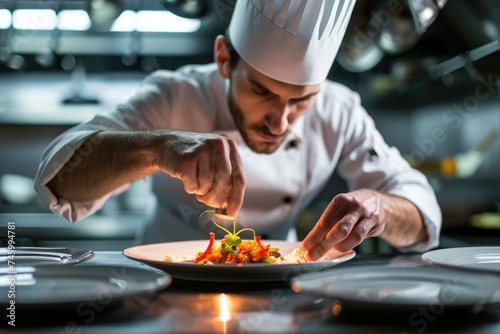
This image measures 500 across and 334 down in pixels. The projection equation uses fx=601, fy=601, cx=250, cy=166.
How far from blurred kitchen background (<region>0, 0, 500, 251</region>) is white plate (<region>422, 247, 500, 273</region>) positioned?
4.22 feet

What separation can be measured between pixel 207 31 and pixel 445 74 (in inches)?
75.2

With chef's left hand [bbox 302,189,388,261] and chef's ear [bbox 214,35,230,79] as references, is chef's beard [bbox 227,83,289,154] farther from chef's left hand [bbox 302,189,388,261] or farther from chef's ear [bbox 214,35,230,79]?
chef's left hand [bbox 302,189,388,261]

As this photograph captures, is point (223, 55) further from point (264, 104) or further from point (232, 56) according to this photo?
point (264, 104)

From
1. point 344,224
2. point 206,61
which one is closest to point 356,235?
point 344,224

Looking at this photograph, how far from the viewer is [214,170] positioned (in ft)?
3.48

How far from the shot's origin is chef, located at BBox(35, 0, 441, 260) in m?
1.14

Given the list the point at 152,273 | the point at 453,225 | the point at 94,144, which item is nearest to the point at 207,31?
the point at 453,225

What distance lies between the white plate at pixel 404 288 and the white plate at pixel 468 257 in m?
0.03

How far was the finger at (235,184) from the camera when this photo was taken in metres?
1.05

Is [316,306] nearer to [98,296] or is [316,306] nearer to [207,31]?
[98,296]

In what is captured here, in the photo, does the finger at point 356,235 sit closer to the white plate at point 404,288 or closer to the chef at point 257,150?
the chef at point 257,150

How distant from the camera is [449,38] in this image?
3.14 meters

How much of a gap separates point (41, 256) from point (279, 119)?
639 millimetres

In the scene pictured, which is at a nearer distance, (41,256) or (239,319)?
(239,319)
